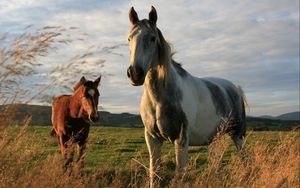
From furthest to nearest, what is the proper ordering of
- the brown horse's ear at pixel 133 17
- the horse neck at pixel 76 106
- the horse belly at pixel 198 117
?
the horse neck at pixel 76 106, the horse belly at pixel 198 117, the brown horse's ear at pixel 133 17

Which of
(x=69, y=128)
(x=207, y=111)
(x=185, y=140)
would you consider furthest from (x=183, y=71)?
(x=69, y=128)

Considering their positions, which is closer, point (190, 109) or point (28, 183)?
point (28, 183)

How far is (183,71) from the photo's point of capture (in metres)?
6.80

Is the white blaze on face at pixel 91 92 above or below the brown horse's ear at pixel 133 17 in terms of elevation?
below

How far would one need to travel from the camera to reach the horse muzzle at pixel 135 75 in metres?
5.12

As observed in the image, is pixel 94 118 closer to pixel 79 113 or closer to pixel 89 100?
pixel 89 100

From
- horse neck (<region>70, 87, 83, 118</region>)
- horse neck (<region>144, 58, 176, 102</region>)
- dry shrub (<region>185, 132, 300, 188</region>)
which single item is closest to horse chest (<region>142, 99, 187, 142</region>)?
horse neck (<region>144, 58, 176, 102</region>)

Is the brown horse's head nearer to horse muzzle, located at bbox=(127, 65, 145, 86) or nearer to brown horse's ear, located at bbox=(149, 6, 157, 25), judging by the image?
brown horse's ear, located at bbox=(149, 6, 157, 25)

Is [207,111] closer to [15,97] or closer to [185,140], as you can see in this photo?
[185,140]

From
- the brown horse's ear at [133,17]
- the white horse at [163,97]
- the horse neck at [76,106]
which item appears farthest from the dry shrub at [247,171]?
the horse neck at [76,106]

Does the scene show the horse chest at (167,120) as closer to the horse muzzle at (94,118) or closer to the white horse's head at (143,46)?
the white horse's head at (143,46)

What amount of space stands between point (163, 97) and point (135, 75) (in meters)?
0.93

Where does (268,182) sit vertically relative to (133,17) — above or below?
below

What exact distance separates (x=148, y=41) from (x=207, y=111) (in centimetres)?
187
